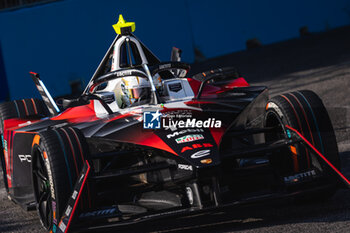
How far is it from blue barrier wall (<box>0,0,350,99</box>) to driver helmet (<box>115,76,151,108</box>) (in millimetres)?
9236

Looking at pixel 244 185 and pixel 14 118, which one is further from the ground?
pixel 14 118

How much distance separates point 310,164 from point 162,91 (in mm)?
1957

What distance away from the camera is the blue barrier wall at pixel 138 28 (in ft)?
49.9

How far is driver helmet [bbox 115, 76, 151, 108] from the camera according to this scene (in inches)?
249

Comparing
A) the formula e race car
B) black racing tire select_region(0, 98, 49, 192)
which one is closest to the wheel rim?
the formula e race car

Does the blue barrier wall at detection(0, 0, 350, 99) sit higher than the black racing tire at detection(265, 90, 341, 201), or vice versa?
the blue barrier wall at detection(0, 0, 350, 99)

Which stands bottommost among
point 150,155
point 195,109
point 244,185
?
point 244,185

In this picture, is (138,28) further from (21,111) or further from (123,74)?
(123,74)

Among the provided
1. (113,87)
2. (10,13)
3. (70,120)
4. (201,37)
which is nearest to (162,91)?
(113,87)

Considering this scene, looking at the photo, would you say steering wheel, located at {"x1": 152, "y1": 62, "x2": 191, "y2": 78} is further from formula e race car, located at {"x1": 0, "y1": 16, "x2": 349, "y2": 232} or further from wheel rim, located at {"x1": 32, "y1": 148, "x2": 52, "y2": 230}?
wheel rim, located at {"x1": 32, "y1": 148, "x2": 52, "y2": 230}

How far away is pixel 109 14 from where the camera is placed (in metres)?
16.2

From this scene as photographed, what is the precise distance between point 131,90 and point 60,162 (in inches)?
67.3

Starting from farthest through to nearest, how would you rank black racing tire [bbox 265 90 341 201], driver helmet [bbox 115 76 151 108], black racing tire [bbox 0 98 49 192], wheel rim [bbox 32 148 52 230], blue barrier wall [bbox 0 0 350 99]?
1. blue barrier wall [bbox 0 0 350 99]
2. black racing tire [bbox 0 98 49 192]
3. driver helmet [bbox 115 76 151 108]
4. wheel rim [bbox 32 148 52 230]
5. black racing tire [bbox 265 90 341 201]

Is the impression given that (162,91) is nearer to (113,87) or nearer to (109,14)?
(113,87)
